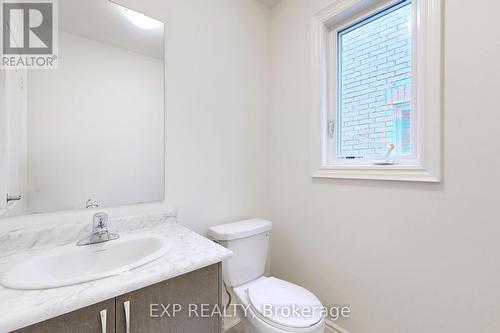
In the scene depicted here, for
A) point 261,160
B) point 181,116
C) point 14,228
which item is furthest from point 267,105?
point 14,228

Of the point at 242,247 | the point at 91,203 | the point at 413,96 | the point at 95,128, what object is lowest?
the point at 242,247

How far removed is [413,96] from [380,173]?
1.41 ft

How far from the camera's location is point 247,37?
1666mm

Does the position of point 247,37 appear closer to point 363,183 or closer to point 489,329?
point 363,183

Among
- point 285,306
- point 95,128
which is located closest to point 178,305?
point 285,306

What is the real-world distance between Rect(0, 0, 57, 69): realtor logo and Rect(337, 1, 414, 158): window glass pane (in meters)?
1.58

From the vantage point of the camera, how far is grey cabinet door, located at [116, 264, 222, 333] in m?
0.70

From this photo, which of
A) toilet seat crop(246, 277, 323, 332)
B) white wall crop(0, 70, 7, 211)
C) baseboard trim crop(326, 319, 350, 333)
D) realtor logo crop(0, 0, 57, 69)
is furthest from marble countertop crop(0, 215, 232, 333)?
→ baseboard trim crop(326, 319, 350, 333)

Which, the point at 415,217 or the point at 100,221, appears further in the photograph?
the point at 415,217

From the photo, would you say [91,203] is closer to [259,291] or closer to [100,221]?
[100,221]

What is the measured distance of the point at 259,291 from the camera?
124cm

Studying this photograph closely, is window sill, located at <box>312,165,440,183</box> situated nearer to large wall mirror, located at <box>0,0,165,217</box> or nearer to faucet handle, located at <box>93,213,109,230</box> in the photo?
large wall mirror, located at <box>0,0,165,217</box>

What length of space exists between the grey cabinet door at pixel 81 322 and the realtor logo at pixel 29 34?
38.1 inches

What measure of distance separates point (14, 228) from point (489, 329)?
1976mm
